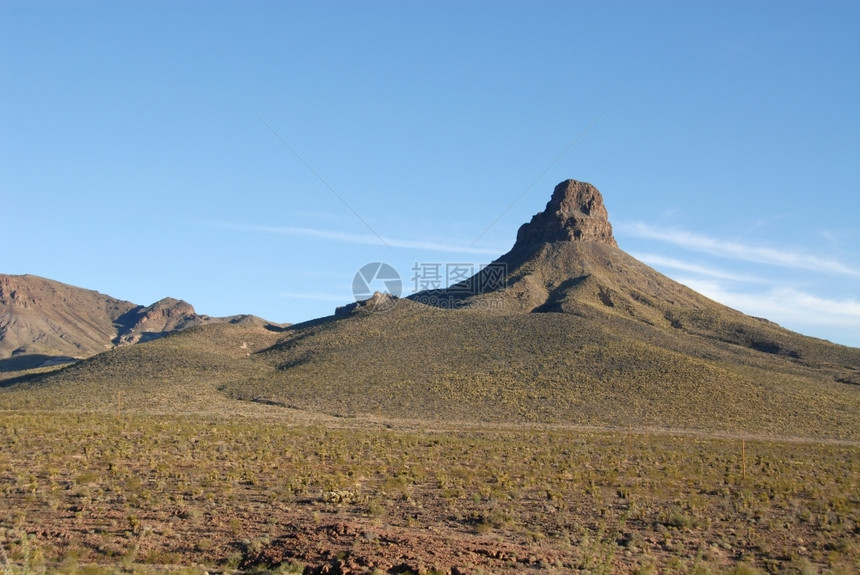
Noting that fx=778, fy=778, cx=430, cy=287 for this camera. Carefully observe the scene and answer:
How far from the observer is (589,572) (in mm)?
14117

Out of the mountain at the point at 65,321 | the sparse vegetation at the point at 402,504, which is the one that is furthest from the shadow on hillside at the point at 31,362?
the sparse vegetation at the point at 402,504

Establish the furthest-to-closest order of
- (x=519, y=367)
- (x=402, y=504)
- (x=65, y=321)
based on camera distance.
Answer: (x=65, y=321) < (x=519, y=367) < (x=402, y=504)

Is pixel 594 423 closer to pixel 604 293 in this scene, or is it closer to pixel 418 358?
pixel 418 358

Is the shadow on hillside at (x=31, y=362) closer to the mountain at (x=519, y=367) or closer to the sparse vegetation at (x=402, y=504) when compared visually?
the mountain at (x=519, y=367)

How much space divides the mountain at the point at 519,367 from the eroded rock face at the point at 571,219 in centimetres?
1234

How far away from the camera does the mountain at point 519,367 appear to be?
2302 inches

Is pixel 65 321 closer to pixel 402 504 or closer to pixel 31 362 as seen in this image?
pixel 31 362

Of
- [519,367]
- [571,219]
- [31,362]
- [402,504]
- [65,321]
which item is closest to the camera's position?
[402,504]

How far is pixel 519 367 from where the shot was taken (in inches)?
2808

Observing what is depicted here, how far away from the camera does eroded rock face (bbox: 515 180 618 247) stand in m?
125

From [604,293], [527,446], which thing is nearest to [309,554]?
[527,446]

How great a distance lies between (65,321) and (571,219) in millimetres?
122084

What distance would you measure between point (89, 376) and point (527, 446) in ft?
166

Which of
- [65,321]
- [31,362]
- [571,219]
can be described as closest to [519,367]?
[571,219]
